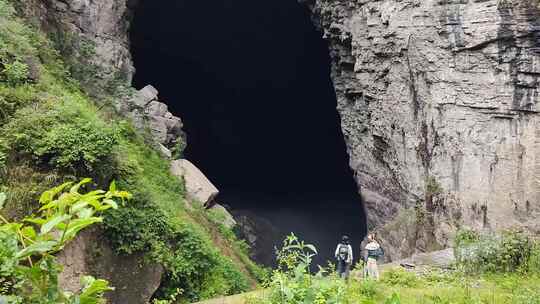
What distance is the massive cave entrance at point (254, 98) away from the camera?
24.9 meters

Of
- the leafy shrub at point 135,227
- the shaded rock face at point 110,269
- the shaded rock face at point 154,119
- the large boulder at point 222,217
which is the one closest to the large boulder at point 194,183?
the large boulder at point 222,217

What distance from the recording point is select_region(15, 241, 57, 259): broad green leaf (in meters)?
1.18

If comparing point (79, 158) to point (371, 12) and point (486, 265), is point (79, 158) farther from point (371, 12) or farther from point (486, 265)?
point (371, 12)

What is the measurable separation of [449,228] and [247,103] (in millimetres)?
19249

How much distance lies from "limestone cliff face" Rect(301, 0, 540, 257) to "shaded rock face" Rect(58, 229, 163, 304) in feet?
27.4

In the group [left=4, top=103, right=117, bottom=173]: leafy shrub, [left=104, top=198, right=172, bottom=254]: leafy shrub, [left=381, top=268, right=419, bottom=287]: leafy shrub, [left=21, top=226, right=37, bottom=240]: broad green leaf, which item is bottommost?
[left=381, top=268, right=419, bottom=287]: leafy shrub

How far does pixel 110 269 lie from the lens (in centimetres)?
590

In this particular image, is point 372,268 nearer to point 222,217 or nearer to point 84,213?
point 84,213

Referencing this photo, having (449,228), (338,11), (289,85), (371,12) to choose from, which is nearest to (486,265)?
(449,228)

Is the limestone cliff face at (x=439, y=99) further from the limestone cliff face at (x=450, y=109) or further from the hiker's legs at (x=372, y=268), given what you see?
the hiker's legs at (x=372, y=268)

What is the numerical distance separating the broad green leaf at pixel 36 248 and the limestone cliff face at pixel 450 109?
10824 millimetres

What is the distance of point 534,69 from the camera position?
9.50 metres

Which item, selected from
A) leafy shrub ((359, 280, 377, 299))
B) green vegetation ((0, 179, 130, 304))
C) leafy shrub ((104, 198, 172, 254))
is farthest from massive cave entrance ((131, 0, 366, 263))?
green vegetation ((0, 179, 130, 304))

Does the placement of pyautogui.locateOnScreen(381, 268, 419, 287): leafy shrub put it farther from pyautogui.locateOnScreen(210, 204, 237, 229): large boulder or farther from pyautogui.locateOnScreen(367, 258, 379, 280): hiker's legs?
pyautogui.locateOnScreen(210, 204, 237, 229): large boulder
